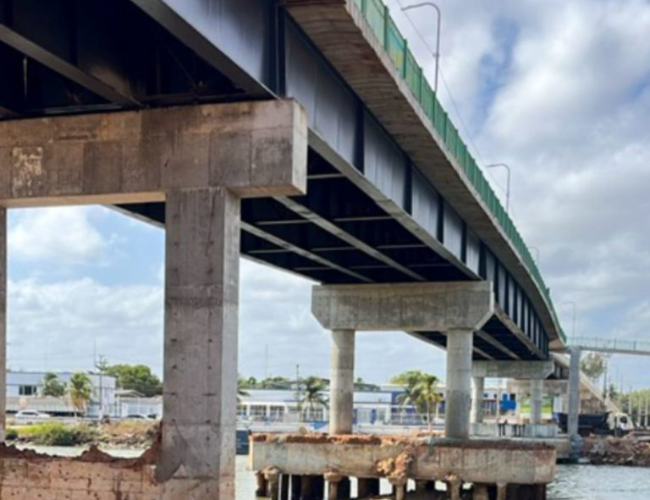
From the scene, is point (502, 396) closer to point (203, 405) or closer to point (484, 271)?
point (484, 271)

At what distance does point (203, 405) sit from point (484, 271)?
28.3 m

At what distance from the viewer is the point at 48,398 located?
147250 millimetres

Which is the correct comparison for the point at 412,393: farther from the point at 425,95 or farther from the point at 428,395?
the point at 425,95

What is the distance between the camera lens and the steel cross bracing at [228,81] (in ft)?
51.2

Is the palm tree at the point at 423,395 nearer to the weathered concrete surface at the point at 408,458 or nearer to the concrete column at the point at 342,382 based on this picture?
the concrete column at the point at 342,382

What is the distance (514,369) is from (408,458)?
62570 millimetres

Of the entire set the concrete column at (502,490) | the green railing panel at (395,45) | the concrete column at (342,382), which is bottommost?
the concrete column at (502,490)

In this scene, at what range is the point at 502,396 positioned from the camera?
615 ft

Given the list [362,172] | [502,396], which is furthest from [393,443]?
[502,396]

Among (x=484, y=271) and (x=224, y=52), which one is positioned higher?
(x=224, y=52)

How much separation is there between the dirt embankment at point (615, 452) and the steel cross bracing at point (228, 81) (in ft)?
180

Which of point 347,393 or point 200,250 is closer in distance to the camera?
point 200,250

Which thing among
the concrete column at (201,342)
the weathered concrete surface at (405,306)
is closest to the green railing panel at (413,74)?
the concrete column at (201,342)

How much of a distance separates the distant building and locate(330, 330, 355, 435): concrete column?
333ft
